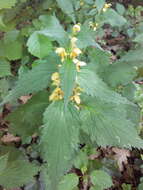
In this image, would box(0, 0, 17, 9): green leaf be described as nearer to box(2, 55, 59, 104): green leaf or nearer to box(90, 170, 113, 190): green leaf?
box(2, 55, 59, 104): green leaf

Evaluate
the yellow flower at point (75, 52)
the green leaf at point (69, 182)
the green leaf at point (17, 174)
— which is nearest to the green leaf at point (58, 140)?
the yellow flower at point (75, 52)

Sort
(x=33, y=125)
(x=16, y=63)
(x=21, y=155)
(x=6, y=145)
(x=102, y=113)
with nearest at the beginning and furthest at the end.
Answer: (x=102, y=113)
(x=33, y=125)
(x=21, y=155)
(x=6, y=145)
(x=16, y=63)

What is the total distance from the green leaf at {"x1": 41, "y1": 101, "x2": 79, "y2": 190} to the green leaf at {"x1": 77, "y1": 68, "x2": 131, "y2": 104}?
0.12m

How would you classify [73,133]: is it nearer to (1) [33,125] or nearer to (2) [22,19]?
(1) [33,125]

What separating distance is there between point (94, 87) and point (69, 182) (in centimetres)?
71

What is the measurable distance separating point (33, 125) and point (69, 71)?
519 millimetres

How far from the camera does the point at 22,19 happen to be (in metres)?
2.46

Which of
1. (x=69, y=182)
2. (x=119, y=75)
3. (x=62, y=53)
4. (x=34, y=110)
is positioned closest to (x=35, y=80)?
(x=62, y=53)

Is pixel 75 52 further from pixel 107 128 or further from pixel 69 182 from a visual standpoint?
pixel 69 182

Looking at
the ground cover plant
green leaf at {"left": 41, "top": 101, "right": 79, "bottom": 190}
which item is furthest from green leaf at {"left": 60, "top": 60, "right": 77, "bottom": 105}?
green leaf at {"left": 41, "top": 101, "right": 79, "bottom": 190}

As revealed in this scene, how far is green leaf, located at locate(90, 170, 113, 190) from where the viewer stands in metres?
1.44

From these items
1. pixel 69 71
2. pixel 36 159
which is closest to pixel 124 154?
pixel 36 159

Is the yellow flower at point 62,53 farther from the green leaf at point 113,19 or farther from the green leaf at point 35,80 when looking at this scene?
the green leaf at point 113,19

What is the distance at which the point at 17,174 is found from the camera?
1.26 m
